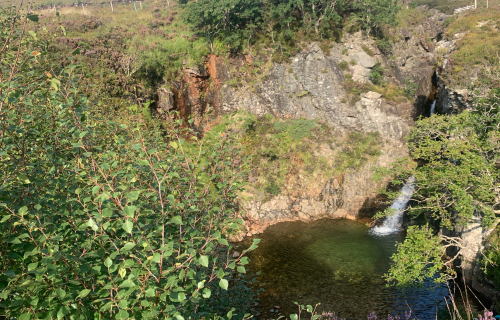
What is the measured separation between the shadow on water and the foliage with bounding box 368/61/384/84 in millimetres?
15344

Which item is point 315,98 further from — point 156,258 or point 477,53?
point 156,258

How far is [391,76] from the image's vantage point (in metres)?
29.8

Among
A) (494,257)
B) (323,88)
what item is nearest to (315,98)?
(323,88)

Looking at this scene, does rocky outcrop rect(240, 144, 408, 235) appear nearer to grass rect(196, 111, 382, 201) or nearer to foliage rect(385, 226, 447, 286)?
grass rect(196, 111, 382, 201)

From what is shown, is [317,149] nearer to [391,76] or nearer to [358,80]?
[358,80]

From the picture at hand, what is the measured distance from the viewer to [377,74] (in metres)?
28.7

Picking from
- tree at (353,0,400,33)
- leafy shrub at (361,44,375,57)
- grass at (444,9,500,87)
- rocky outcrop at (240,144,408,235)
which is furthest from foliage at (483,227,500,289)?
tree at (353,0,400,33)

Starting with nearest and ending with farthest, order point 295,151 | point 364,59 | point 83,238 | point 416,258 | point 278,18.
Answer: point 83,238, point 416,258, point 295,151, point 364,59, point 278,18

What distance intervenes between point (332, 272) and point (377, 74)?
2106 cm

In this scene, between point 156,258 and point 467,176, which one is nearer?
point 156,258

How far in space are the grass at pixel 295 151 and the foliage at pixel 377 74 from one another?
6175 millimetres

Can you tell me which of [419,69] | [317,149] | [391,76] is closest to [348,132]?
[317,149]

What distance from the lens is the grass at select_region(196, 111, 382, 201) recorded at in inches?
989

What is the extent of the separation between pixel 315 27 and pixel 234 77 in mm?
10267
